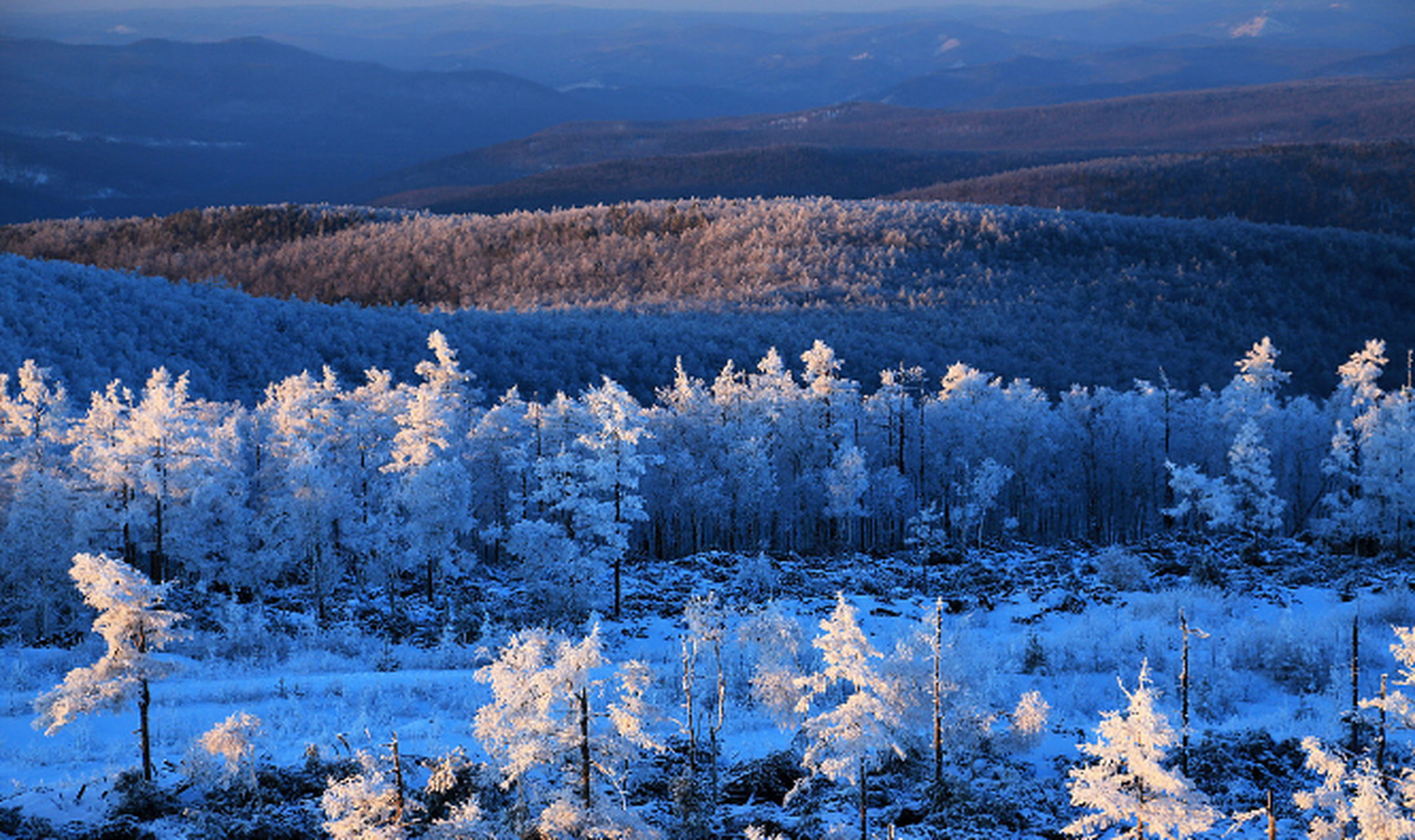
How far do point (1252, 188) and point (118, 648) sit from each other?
184m

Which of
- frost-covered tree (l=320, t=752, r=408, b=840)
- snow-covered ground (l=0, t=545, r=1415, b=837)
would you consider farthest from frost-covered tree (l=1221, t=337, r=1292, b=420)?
frost-covered tree (l=320, t=752, r=408, b=840)

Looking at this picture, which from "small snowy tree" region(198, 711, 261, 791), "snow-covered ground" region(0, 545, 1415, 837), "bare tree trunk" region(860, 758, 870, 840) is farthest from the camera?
"snow-covered ground" region(0, 545, 1415, 837)

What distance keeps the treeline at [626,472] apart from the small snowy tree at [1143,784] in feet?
67.7

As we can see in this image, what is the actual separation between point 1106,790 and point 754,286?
317 ft

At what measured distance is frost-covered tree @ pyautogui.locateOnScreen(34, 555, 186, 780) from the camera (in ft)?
54.1

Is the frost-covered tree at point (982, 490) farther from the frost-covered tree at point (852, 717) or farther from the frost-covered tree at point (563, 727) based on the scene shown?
the frost-covered tree at point (563, 727)

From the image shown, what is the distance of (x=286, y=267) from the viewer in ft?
446

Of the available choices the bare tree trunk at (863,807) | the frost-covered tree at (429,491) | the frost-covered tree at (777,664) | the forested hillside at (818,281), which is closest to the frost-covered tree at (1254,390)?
the forested hillside at (818,281)

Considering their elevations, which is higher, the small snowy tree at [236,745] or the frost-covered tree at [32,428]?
the frost-covered tree at [32,428]

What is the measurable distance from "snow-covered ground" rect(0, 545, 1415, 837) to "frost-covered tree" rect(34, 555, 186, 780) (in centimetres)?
142

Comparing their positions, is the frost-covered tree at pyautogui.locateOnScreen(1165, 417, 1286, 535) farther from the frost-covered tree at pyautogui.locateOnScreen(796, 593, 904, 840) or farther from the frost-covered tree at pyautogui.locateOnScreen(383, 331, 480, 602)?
the frost-covered tree at pyautogui.locateOnScreen(796, 593, 904, 840)

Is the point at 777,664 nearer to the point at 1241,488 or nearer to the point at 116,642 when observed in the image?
the point at 116,642

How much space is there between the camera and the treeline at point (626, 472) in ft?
108

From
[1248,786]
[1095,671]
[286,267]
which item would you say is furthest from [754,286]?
[1248,786]
